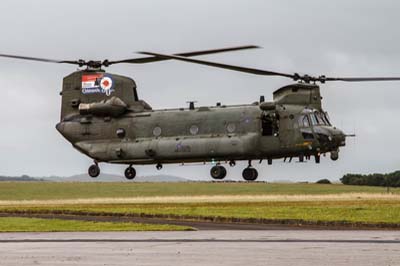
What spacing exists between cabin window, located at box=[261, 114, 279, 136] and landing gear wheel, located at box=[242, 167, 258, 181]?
1.98 m

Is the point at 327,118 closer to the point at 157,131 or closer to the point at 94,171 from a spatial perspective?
the point at 157,131

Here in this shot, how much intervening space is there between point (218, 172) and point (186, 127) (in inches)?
127

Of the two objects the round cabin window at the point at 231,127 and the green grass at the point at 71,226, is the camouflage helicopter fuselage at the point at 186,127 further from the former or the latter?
the green grass at the point at 71,226

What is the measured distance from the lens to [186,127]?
48156 mm

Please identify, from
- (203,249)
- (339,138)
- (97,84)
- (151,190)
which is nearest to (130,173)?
(97,84)

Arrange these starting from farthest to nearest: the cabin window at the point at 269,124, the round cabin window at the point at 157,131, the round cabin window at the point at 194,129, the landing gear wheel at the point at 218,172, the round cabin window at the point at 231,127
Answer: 1. the round cabin window at the point at 157,131
2. the round cabin window at the point at 194,129
3. the round cabin window at the point at 231,127
4. the cabin window at the point at 269,124
5. the landing gear wheel at the point at 218,172

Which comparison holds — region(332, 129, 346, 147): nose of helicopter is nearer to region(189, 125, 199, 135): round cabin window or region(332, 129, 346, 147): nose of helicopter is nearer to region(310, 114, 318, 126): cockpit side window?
region(310, 114, 318, 126): cockpit side window

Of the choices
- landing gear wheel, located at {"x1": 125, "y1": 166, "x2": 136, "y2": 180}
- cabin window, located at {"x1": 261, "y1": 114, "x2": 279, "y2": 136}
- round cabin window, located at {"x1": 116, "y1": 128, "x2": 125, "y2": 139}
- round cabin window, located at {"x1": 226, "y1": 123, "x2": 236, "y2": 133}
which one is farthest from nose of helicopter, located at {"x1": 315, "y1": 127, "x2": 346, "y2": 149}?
round cabin window, located at {"x1": 116, "y1": 128, "x2": 125, "y2": 139}

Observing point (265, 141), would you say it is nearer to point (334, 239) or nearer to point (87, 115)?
point (87, 115)

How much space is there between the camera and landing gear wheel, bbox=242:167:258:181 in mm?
45759

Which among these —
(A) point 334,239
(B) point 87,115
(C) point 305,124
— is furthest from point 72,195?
(A) point 334,239

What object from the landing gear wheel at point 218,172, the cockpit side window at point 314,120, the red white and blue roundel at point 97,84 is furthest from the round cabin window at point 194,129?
the cockpit side window at point 314,120

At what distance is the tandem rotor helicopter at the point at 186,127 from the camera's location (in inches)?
1827

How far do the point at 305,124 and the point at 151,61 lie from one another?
8.28 metres
